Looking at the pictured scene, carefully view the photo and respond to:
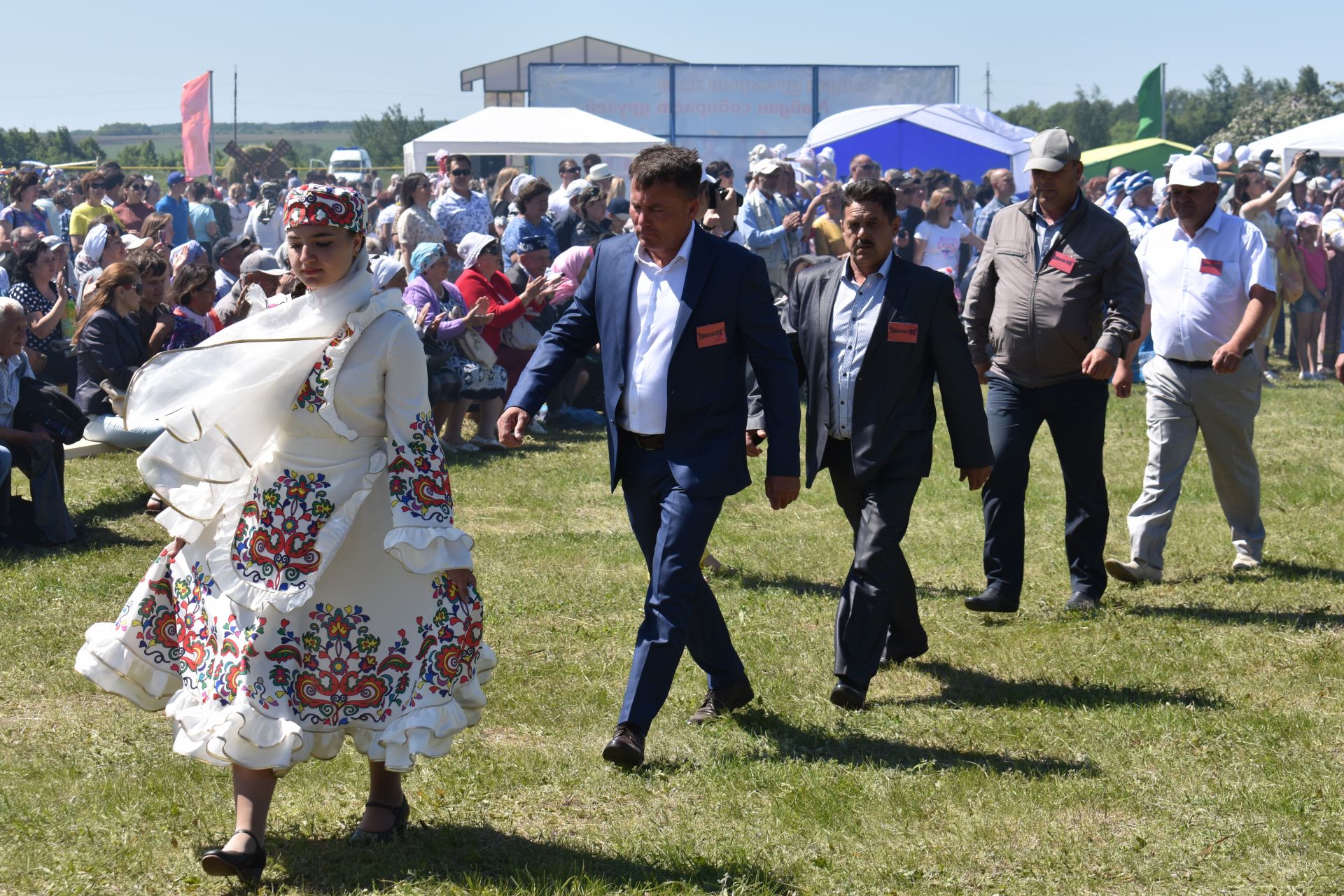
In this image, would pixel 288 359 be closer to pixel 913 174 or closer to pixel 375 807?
pixel 375 807

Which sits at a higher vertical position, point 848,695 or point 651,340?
point 651,340

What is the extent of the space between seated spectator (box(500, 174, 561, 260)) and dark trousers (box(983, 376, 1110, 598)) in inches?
277

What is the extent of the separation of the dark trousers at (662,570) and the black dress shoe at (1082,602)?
285 centimetres

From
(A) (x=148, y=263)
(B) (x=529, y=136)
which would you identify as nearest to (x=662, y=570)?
(A) (x=148, y=263)

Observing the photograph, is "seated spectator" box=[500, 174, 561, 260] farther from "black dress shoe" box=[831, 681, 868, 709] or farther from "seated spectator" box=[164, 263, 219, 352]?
"black dress shoe" box=[831, 681, 868, 709]

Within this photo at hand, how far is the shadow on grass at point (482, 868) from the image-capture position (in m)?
4.21

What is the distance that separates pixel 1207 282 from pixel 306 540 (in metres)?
5.23

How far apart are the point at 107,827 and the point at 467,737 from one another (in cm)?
133

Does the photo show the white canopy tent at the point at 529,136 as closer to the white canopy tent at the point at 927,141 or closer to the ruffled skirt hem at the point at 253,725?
the white canopy tent at the point at 927,141

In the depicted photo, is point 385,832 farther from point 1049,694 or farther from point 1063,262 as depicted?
point 1063,262

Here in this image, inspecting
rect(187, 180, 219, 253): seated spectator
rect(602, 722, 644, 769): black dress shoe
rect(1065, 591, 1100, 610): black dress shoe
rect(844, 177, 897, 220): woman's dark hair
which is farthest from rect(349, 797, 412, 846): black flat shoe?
rect(187, 180, 219, 253): seated spectator

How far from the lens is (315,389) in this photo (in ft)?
13.6

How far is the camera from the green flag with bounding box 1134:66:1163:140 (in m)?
33.3

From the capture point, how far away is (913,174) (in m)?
21.1
